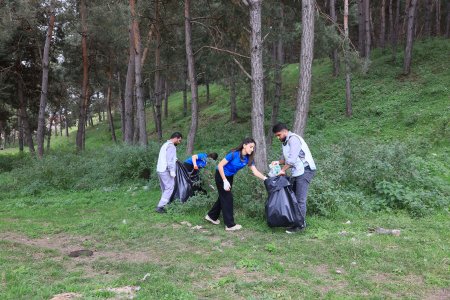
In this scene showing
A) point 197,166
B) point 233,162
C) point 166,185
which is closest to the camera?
point 233,162

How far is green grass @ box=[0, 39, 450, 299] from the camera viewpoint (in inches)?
175

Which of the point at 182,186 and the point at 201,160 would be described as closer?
the point at 182,186

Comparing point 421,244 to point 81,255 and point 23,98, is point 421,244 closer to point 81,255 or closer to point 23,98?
point 81,255

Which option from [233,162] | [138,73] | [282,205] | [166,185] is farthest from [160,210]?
[138,73]

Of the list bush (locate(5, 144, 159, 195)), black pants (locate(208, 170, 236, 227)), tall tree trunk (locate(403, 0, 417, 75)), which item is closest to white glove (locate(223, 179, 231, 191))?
black pants (locate(208, 170, 236, 227))

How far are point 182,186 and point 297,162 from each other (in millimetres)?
2997

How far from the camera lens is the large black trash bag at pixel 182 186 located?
8406mm

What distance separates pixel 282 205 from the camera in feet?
20.6

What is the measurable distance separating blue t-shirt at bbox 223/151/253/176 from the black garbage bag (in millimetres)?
568

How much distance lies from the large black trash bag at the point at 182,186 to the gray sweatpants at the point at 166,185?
11 cm

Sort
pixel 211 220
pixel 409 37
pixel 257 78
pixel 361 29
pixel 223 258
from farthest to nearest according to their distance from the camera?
pixel 361 29 → pixel 409 37 → pixel 257 78 → pixel 211 220 → pixel 223 258

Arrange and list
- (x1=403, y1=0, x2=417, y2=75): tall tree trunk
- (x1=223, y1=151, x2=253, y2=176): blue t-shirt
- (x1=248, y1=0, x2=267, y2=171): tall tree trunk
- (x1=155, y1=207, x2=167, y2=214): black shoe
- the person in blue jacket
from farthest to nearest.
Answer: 1. (x1=403, y1=0, x2=417, y2=75): tall tree trunk
2. (x1=248, y1=0, x2=267, y2=171): tall tree trunk
3. the person in blue jacket
4. (x1=155, y1=207, x2=167, y2=214): black shoe
5. (x1=223, y1=151, x2=253, y2=176): blue t-shirt

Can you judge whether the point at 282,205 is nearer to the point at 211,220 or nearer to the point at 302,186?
the point at 302,186

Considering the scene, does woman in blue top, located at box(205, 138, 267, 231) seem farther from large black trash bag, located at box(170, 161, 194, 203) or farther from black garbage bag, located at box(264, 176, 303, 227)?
large black trash bag, located at box(170, 161, 194, 203)
